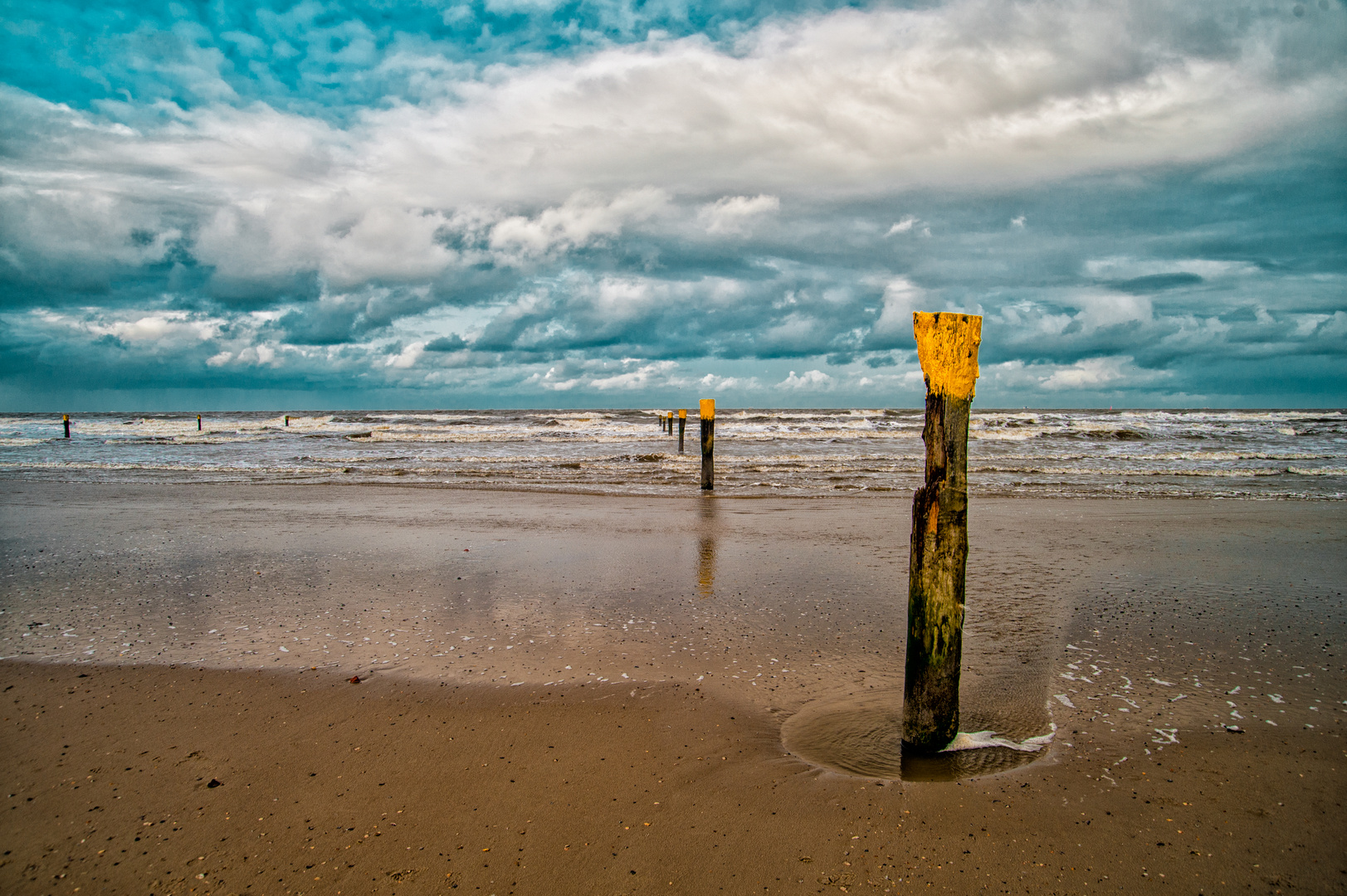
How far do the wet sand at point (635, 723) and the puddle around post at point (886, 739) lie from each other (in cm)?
4

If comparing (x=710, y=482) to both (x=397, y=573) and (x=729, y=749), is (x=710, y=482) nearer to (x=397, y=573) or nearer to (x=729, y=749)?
(x=397, y=573)

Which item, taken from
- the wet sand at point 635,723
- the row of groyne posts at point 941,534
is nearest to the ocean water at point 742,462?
the wet sand at point 635,723

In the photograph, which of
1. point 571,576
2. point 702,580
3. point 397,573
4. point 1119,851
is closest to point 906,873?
point 1119,851

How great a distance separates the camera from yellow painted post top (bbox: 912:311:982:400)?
3639 mm

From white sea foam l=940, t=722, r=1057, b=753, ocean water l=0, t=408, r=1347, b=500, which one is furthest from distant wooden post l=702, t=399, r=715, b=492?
white sea foam l=940, t=722, r=1057, b=753

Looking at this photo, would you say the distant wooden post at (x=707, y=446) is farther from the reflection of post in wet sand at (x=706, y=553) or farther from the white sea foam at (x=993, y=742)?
the white sea foam at (x=993, y=742)

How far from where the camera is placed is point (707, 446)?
16.5 meters

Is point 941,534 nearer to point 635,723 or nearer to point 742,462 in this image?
point 635,723

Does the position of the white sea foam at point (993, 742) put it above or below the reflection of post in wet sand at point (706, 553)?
below

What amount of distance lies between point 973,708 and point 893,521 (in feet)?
23.2

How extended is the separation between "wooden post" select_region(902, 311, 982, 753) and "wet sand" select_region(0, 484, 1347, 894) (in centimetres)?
35

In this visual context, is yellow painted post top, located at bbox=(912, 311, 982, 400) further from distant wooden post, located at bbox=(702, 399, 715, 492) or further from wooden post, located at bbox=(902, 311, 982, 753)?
distant wooden post, located at bbox=(702, 399, 715, 492)

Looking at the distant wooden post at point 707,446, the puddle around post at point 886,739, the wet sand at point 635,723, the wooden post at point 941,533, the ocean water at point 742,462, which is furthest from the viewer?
the ocean water at point 742,462

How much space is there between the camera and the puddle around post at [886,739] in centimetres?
345
